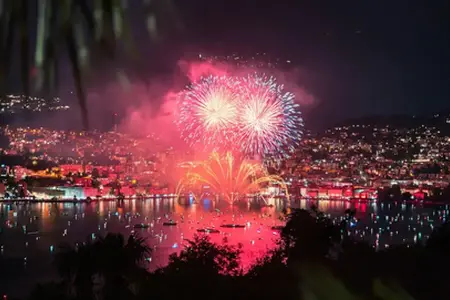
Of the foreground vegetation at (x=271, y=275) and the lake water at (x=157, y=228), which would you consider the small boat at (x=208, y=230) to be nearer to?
the lake water at (x=157, y=228)

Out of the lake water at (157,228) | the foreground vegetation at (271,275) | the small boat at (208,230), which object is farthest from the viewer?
the small boat at (208,230)

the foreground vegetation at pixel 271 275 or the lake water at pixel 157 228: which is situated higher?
the foreground vegetation at pixel 271 275

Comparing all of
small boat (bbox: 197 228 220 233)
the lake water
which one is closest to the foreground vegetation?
the lake water

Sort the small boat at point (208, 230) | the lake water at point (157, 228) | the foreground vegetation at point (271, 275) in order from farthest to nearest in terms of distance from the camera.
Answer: the small boat at point (208, 230)
the lake water at point (157, 228)
the foreground vegetation at point (271, 275)

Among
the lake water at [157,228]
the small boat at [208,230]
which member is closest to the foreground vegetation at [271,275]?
the lake water at [157,228]

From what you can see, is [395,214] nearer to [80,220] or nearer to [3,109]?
[80,220]

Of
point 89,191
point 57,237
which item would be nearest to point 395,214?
point 57,237
